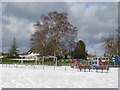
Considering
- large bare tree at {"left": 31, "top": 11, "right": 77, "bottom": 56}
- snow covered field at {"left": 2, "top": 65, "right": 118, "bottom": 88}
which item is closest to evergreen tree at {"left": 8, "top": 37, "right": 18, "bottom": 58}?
large bare tree at {"left": 31, "top": 11, "right": 77, "bottom": 56}

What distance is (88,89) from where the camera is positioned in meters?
12.8

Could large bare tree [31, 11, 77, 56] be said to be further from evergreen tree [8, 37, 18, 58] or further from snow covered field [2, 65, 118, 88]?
evergreen tree [8, 37, 18, 58]

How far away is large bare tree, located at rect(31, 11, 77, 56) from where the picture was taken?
57.5 metres

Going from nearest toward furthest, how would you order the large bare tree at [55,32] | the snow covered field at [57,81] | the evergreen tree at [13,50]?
the snow covered field at [57,81], the large bare tree at [55,32], the evergreen tree at [13,50]

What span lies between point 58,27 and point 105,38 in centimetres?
1369

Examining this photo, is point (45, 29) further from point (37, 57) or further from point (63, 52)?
point (37, 57)

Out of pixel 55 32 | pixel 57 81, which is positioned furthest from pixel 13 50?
pixel 57 81

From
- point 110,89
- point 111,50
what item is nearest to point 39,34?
point 111,50

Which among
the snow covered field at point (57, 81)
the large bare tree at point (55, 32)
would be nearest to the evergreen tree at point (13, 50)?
the large bare tree at point (55, 32)

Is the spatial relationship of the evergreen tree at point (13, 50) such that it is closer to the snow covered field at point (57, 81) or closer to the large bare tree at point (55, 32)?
the large bare tree at point (55, 32)

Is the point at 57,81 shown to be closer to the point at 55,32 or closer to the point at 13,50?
the point at 55,32

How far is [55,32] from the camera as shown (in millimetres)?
57938

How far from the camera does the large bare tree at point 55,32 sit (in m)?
57.5

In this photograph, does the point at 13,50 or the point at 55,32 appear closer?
the point at 55,32
